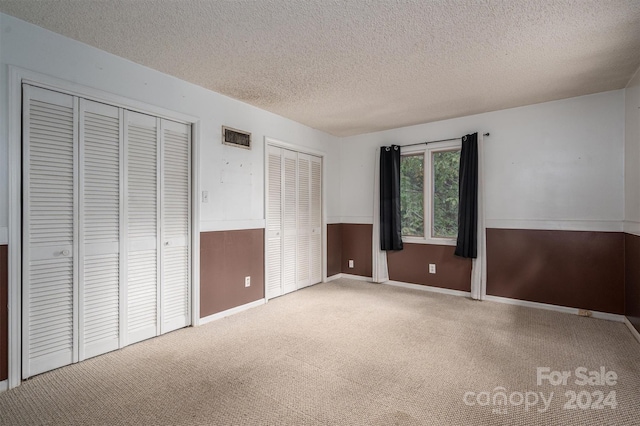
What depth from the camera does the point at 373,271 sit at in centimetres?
509

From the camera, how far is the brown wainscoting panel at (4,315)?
2.08 meters

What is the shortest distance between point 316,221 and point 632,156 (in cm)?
376

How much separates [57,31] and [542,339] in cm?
468

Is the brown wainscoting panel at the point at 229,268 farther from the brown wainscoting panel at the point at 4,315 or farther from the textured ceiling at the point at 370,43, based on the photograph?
the textured ceiling at the point at 370,43

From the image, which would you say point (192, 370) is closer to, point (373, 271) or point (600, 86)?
point (373, 271)

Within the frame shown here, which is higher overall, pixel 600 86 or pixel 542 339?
pixel 600 86

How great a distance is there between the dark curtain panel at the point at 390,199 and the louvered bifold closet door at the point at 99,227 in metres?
3.49

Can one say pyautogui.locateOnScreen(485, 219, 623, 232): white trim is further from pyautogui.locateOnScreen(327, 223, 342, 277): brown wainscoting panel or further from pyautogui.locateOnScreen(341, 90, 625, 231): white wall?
pyautogui.locateOnScreen(327, 223, 342, 277): brown wainscoting panel

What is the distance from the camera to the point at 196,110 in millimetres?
3264

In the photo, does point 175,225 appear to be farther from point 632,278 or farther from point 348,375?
point 632,278

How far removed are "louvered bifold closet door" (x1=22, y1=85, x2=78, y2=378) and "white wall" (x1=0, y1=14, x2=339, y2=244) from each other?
15 centimetres

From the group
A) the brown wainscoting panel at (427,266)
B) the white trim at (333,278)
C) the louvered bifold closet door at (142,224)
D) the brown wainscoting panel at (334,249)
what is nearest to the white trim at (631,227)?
the brown wainscoting panel at (427,266)

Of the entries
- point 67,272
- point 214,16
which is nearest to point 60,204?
point 67,272

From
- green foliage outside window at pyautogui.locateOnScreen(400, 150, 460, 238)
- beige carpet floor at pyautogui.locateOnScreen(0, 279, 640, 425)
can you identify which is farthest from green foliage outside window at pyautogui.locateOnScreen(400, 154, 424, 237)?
beige carpet floor at pyautogui.locateOnScreen(0, 279, 640, 425)
